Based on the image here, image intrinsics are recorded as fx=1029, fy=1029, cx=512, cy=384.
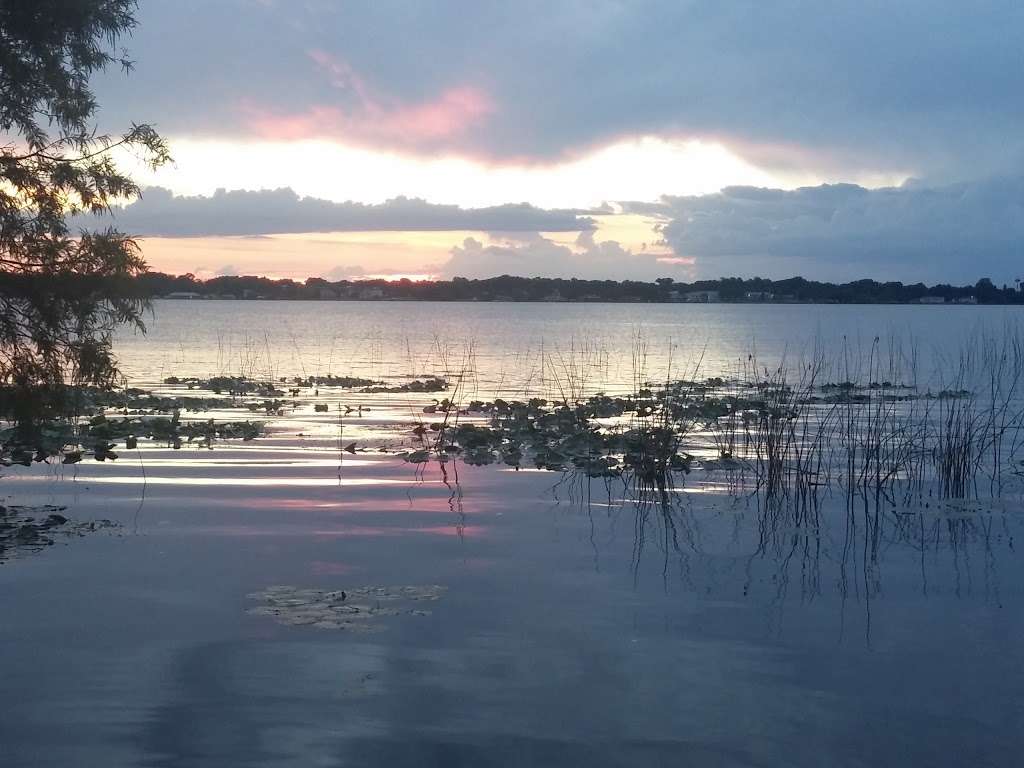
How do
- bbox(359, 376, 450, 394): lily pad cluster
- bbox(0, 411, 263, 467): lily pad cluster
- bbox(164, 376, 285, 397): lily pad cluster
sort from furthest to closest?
bbox(359, 376, 450, 394): lily pad cluster, bbox(164, 376, 285, 397): lily pad cluster, bbox(0, 411, 263, 467): lily pad cluster

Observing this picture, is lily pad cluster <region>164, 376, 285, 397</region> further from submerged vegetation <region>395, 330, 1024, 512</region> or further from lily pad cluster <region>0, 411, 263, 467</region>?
lily pad cluster <region>0, 411, 263, 467</region>

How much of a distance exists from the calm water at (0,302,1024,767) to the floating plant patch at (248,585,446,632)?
0.57ft

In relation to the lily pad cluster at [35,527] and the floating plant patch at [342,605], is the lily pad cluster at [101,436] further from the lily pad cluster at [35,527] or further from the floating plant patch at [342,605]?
the floating plant patch at [342,605]

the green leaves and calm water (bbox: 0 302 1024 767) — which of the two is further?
the green leaves

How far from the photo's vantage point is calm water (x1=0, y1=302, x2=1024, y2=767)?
646 cm

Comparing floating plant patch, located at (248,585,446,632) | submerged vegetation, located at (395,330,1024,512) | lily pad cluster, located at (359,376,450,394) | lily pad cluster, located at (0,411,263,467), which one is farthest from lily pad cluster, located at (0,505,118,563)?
lily pad cluster, located at (359,376,450,394)

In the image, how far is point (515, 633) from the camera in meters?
8.48

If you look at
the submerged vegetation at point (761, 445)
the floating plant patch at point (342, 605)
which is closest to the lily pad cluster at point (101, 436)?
the submerged vegetation at point (761, 445)

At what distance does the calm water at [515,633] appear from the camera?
646 centimetres

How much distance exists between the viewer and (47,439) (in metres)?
17.8

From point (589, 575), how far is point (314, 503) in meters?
4.78

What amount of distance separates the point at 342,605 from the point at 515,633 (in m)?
1.65

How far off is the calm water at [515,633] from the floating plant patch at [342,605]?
0.18m

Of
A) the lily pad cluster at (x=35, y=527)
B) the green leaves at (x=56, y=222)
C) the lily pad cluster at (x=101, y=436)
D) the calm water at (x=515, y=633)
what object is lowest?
the calm water at (x=515, y=633)
